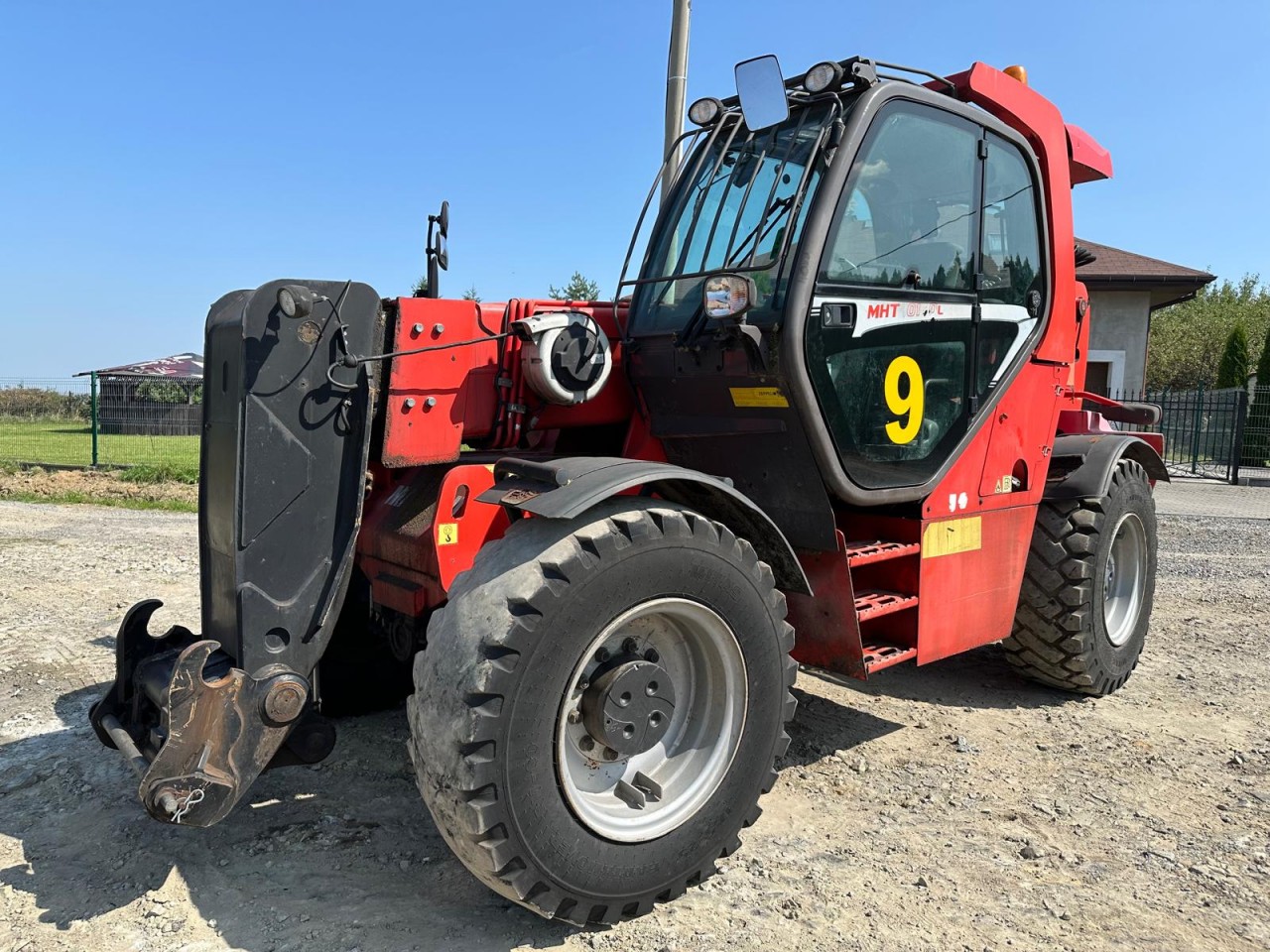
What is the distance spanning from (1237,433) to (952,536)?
17224 mm

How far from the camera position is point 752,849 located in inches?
129

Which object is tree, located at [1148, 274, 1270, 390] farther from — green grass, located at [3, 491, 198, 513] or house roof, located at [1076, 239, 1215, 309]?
green grass, located at [3, 491, 198, 513]

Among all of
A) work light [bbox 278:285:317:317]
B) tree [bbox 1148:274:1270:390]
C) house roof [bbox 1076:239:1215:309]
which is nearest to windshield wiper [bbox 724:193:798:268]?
work light [bbox 278:285:317:317]

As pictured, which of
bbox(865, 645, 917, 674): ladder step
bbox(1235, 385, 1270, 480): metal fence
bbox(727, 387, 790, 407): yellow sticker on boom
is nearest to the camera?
bbox(727, 387, 790, 407): yellow sticker on boom

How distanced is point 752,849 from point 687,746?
1.58ft

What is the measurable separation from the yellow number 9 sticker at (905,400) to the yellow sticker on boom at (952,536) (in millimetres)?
429

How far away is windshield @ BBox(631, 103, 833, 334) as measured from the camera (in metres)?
3.46

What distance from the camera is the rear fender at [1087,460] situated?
4770mm

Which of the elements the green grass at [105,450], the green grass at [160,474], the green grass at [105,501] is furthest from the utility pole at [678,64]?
the green grass at [105,450]

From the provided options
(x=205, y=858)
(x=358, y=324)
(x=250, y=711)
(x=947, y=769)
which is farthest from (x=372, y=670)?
(x=947, y=769)

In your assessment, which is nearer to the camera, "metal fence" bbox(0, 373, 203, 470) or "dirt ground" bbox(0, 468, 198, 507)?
"dirt ground" bbox(0, 468, 198, 507)

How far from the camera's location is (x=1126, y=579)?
543 centimetres

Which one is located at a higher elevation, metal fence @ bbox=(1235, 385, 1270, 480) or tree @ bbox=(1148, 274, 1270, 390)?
tree @ bbox=(1148, 274, 1270, 390)

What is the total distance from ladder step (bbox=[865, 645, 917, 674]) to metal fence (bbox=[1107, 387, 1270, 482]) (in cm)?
1697
